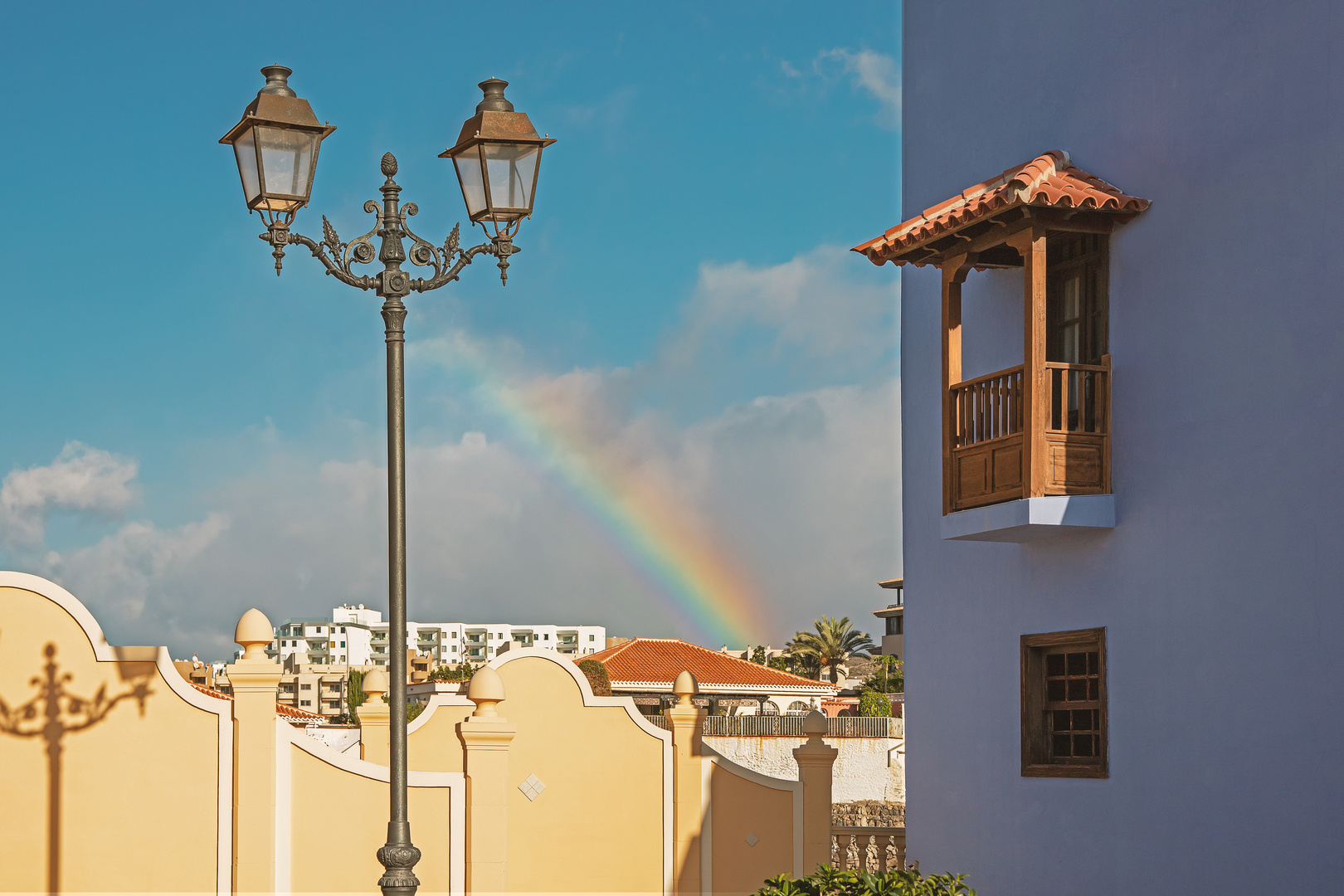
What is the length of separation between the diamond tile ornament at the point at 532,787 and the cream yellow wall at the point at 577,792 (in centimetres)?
4

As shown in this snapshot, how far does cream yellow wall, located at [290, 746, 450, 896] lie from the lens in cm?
1162

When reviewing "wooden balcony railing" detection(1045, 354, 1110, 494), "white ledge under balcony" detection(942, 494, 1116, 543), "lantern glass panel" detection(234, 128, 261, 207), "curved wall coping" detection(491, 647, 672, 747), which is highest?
"lantern glass panel" detection(234, 128, 261, 207)

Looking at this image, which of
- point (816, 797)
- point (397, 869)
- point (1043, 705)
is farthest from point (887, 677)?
point (397, 869)

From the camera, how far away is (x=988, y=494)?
1034 centimetres

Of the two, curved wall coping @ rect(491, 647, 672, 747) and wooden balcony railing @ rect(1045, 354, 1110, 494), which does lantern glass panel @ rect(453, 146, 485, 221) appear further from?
curved wall coping @ rect(491, 647, 672, 747)

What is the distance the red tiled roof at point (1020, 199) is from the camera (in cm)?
979

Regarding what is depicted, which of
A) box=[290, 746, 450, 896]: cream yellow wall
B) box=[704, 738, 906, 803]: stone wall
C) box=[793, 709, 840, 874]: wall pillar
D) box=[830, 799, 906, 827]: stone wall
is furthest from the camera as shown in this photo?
box=[704, 738, 906, 803]: stone wall

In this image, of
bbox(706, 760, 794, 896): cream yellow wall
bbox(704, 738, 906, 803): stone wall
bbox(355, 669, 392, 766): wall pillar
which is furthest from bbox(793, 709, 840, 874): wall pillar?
bbox(704, 738, 906, 803): stone wall

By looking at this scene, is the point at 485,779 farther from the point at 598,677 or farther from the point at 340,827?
the point at 598,677

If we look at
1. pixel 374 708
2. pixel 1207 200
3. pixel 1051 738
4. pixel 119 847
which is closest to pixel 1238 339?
pixel 1207 200

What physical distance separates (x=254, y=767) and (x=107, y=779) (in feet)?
3.56

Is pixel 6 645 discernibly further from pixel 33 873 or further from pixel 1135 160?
pixel 1135 160

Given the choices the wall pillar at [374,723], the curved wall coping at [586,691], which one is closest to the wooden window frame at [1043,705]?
the curved wall coping at [586,691]

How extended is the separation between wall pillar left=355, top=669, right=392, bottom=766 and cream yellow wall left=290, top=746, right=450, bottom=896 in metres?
3.18
